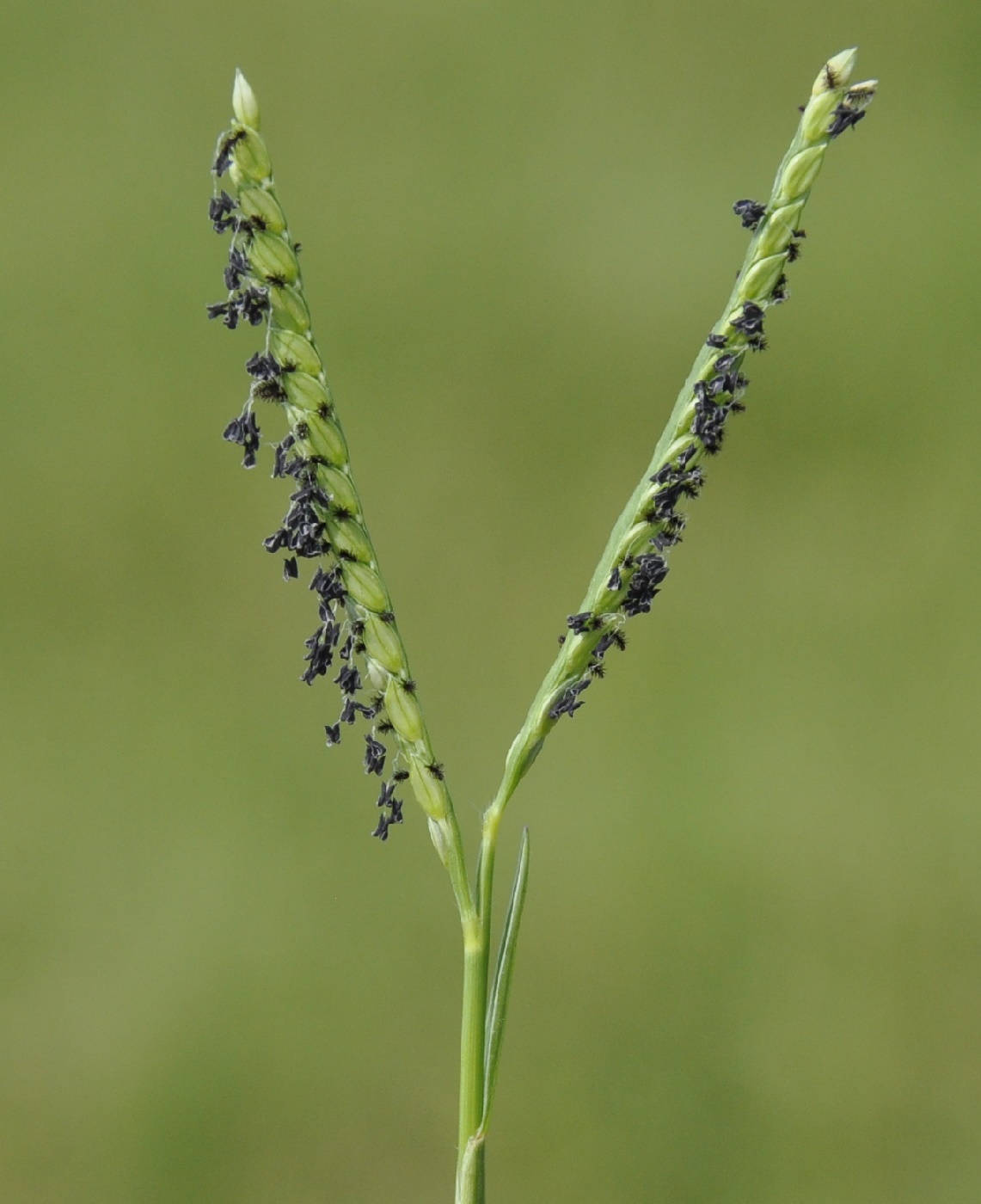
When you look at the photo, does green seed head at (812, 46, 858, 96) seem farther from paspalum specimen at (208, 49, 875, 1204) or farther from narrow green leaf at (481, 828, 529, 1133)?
narrow green leaf at (481, 828, 529, 1133)

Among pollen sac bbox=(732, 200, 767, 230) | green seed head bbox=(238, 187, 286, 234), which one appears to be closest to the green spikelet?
green seed head bbox=(238, 187, 286, 234)

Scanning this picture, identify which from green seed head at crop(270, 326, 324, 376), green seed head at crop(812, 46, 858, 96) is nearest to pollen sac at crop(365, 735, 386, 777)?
green seed head at crop(270, 326, 324, 376)

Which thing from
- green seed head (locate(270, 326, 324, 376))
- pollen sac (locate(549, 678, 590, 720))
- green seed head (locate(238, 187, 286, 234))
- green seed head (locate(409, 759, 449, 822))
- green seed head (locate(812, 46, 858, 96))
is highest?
green seed head (locate(812, 46, 858, 96))

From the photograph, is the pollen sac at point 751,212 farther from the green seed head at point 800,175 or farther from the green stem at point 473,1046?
the green stem at point 473,1046

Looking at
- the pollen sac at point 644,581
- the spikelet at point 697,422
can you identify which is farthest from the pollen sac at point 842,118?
the pollen sac at point 644,581

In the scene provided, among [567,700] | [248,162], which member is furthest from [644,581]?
[248,162]

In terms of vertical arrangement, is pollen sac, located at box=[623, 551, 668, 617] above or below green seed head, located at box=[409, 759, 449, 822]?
above

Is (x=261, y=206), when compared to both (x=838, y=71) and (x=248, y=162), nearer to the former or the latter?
(x=248, y=162)
